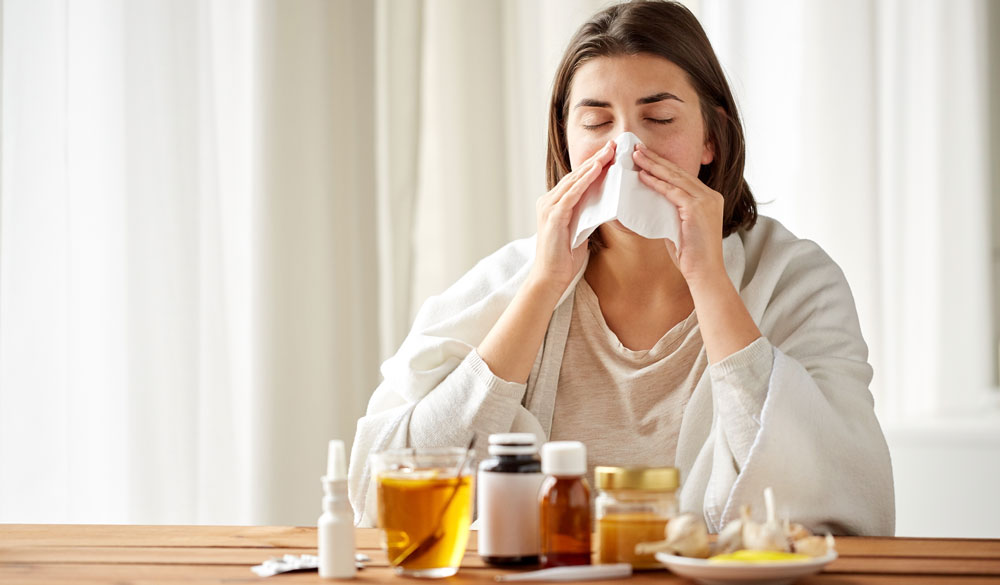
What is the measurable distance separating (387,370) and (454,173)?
1.14m

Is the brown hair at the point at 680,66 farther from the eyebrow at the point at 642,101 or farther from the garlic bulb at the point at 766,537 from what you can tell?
the garlic bulb at the point at 766,537

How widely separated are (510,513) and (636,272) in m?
0.80

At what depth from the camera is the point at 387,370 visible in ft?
5.33

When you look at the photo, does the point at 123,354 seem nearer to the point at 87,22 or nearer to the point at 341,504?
the point at 87,22

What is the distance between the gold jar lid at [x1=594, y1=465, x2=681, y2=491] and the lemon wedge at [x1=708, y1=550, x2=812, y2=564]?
2.9 inches

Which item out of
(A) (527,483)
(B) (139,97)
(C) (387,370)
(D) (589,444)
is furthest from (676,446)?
(B) (139,97)

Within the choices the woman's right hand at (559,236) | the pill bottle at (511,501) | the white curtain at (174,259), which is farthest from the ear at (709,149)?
the white curtain at (174,259)

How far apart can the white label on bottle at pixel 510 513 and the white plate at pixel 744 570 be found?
151 millimetres

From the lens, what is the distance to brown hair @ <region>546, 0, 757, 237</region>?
161 centimetres

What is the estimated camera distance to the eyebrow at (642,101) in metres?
1.56

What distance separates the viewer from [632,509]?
0.93 m

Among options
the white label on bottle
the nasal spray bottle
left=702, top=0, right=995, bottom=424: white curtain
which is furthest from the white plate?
left=702, top=0, right=995, bottom=424: white curtain

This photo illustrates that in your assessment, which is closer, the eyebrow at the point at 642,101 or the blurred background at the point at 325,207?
the eyebrow at the point at 642,101

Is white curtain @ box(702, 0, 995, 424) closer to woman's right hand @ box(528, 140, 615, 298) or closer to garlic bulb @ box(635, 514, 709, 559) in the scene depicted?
woman's right hand @ box(528, 140, 615, 298)
